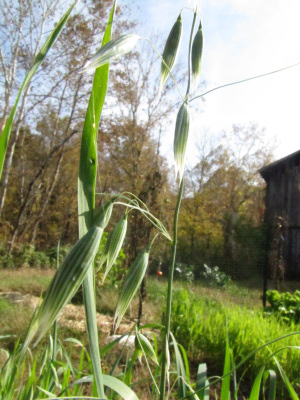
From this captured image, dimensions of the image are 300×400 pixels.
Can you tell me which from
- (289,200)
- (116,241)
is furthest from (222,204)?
(116,241)

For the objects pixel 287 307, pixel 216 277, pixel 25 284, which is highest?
pixel 216 277

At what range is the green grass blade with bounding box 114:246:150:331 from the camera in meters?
0.39

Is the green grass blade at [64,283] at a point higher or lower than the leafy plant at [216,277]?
higher

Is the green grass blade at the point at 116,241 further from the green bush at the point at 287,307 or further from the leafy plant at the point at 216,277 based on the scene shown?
the leafy plant at the point at 216,277

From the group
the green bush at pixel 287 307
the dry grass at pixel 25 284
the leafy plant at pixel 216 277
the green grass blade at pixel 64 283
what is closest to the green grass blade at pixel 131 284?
the green grass blade at pixel 64 283

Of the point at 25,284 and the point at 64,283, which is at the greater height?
the point at 64,283

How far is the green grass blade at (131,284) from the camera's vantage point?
0.39 m

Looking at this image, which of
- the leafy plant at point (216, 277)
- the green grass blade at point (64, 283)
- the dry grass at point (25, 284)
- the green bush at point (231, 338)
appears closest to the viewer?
the green grass blade at point (64, 283)

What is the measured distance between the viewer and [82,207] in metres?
0.32

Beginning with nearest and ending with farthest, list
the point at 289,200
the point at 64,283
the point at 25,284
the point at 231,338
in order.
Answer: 1. the point at 64,283
2. the point at 231,338
3. the point at 25,284
4. the point at 289,200

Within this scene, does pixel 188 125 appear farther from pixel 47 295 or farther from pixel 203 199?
pixel 203 199

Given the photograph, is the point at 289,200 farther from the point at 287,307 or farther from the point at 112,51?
the point at 112,51

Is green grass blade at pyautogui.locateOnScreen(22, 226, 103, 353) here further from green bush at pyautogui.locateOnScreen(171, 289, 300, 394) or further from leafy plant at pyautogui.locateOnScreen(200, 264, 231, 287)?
leafy plant at pyautogui.locateOnScreen(200, 264, 231, 287)

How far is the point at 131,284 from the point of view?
0.40 meters
